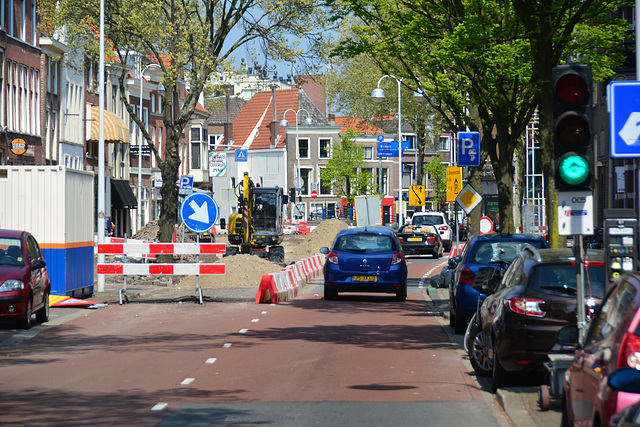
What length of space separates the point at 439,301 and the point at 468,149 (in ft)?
20.0

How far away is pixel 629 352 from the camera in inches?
216

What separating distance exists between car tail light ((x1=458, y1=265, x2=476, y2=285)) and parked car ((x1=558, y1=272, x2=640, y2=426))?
894 cm

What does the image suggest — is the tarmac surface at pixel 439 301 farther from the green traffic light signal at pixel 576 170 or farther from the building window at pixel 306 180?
the building window at pixel 306 180

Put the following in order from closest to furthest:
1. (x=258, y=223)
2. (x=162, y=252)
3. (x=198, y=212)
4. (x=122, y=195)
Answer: (x=162, y=252) → (x=198, y=212) → (x=258, y=223) → (x=122, y=195)

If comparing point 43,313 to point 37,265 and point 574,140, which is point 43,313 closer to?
point 37,265

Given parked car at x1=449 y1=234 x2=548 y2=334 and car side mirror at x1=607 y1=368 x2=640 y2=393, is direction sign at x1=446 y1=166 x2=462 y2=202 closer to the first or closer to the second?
parked car at x1=449 y1=234 x2=548 y2=334

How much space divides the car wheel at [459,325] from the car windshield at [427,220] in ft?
124

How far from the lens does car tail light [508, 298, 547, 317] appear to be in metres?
10.1

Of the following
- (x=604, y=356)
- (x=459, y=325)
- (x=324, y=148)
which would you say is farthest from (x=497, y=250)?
(x=324, y=148)

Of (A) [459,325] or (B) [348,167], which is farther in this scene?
(B) [348,167]

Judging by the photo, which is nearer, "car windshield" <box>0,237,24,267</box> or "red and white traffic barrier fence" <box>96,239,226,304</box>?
"car windshield" <box>0,237,24,267</box>

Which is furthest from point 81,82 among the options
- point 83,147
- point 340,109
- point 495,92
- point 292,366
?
point 292,366

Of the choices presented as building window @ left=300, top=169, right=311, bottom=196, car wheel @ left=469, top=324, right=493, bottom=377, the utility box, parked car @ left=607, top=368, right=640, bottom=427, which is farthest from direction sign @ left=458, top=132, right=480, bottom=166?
building window @ left=300, top=169, right=311, bottom=196

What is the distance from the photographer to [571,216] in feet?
30.9
